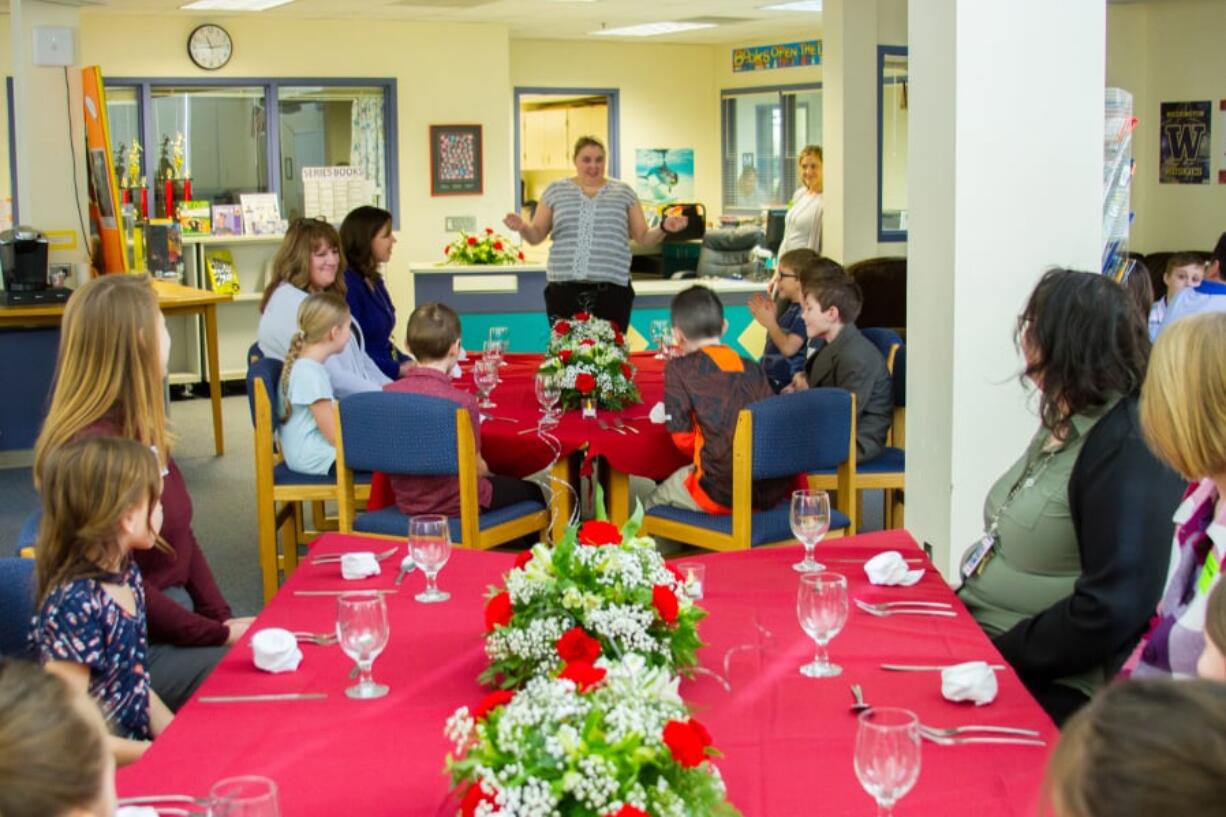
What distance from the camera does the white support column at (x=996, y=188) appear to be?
4309mm

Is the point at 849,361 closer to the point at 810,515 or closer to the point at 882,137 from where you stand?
the point at 810,515

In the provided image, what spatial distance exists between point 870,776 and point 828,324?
400 centimetres

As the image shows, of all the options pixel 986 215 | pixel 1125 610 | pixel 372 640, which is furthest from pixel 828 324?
pixel 372 640

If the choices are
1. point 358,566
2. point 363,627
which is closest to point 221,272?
point 358,566

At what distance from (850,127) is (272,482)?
18.0ft

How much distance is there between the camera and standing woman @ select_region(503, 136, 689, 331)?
8.05 metres

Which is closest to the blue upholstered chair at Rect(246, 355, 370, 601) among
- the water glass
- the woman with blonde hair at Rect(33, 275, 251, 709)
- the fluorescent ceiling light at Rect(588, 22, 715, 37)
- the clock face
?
the woman with blonde hair at Rect(33, 275, 251, 709)

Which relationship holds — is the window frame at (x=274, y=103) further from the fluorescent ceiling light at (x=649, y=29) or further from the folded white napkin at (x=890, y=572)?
the folded white napkin at (x=890, y=572)

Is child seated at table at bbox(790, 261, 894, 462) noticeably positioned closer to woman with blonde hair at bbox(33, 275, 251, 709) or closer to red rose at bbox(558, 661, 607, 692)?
woman with blonde hair at bbox(33, 275, 251, 709)

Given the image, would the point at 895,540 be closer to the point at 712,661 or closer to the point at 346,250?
the point at 712,661

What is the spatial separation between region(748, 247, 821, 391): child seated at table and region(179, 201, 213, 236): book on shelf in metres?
7.46

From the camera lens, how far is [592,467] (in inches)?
218

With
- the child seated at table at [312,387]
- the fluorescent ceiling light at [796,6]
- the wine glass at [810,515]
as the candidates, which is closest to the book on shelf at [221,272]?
the fluorescent ceiling light at [796,6]

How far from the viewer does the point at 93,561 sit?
2934mm
